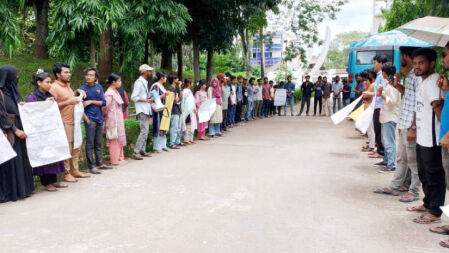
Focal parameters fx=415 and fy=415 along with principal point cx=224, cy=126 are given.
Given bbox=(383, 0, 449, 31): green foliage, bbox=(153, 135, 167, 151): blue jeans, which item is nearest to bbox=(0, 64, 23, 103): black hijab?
bbox=(153, 135, 167, 151): blue jeans

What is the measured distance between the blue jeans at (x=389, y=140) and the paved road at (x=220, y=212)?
1.04ft

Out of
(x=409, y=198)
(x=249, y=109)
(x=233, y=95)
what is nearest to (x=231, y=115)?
(x=233, y=95)

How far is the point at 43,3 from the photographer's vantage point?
17.3 metres

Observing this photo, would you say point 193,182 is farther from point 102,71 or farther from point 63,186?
point 102,71

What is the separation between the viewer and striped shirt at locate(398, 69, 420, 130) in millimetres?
4863

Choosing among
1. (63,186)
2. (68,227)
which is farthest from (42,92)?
(68,227)

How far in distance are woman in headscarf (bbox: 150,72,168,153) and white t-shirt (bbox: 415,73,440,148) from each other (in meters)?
5.38

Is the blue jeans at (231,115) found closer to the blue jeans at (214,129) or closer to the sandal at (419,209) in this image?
the blue jeans at (214,129)

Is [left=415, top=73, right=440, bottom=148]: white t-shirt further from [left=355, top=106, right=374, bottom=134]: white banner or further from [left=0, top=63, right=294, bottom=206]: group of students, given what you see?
[left=0, top=63, right=294, bottom=206]: group of students

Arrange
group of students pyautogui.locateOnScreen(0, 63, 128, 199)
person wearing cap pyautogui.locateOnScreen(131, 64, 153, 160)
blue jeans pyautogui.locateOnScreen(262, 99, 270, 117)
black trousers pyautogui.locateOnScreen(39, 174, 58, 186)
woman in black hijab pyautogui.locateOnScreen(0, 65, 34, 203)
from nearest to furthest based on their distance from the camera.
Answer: woman in black hijab pyautogui.locateOnScreen(0, 65, 34, 203), group of students pyautogui.locateOnScreen(0, 63, 128, 199), black trousers pyautogui.locateOnScreen(39, 174, 58, 186), person wearing cap pyautogui.locateOnScreen(131, 64, 153, 160), blue jeans pyautogui.locateOnScreen(262, 99, 270, 117)

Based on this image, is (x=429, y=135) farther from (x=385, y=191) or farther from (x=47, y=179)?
(x=47, y=179)

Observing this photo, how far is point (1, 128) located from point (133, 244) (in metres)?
2.49

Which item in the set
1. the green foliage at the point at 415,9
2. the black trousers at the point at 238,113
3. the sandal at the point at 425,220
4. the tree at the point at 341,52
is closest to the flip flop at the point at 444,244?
the sandal at the point at 425,220

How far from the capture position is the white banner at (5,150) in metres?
4.84
